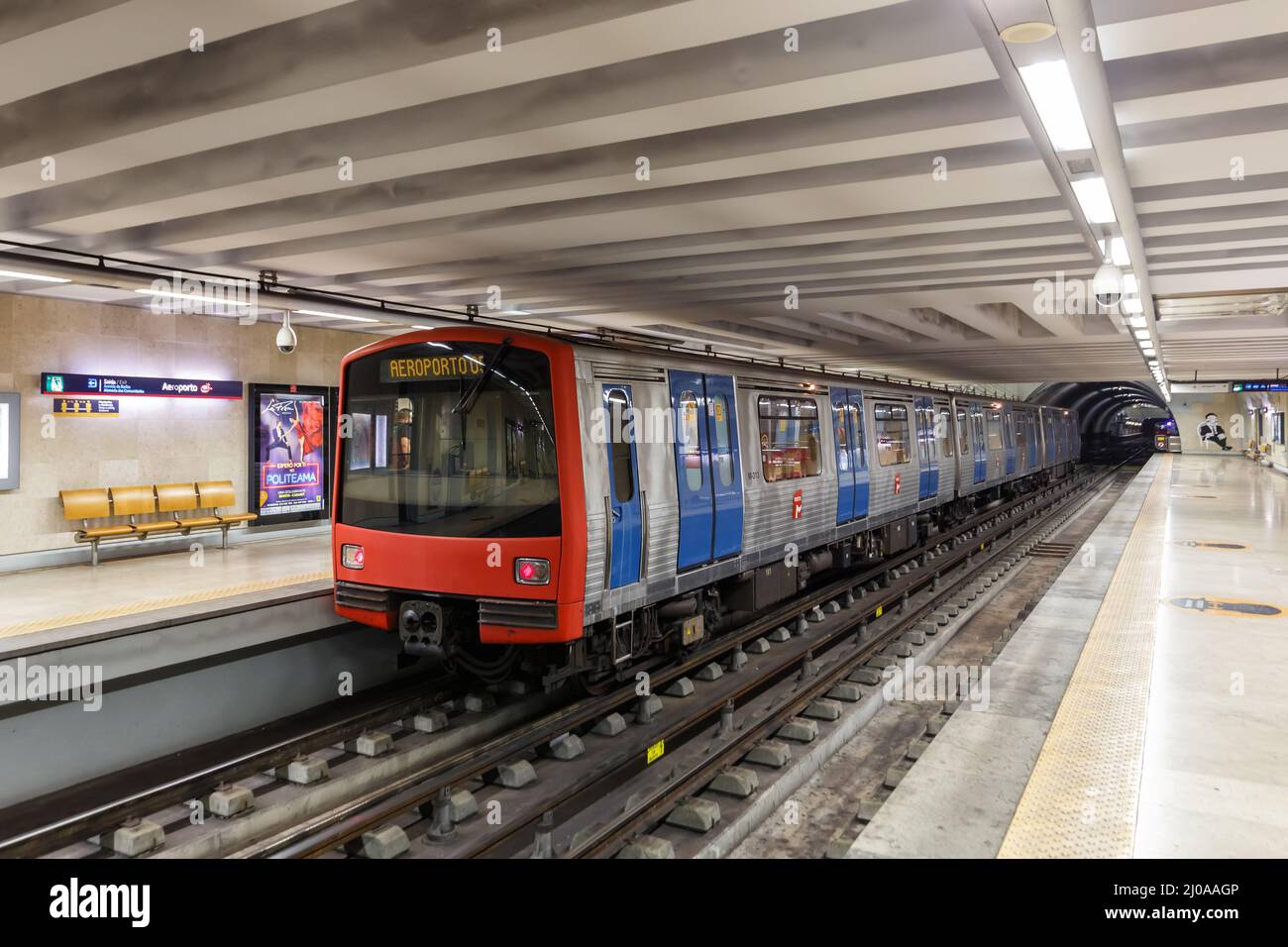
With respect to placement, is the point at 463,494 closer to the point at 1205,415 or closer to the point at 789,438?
the point at 789,438

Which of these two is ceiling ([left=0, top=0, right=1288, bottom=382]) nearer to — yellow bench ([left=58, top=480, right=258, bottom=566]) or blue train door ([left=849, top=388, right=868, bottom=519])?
blue train door ([left=849, top=388, right=868, bottom=519])

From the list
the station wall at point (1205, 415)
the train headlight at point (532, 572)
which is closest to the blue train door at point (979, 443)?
the train headlight at point (532, 572)

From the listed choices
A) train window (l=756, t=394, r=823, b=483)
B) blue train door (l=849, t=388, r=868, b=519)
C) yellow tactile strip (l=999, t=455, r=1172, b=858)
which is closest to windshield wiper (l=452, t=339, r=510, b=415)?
train window (l=756, t=394, r=823, b=483)

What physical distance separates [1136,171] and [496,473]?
470 cm

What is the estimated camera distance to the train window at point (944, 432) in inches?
542

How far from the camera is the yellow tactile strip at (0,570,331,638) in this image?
5.83 m

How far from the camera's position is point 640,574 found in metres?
6.06

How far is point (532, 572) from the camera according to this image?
17.5ft

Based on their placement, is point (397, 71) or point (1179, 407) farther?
point (1179, 407)

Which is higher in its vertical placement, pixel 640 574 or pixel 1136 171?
pixel 1136 171

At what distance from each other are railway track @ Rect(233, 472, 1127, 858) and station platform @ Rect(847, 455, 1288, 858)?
1.33m

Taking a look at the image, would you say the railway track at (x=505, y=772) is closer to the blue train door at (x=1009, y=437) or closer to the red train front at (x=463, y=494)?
the red train front at (x=463, y=494)

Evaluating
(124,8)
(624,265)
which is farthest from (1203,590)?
(124,8)
